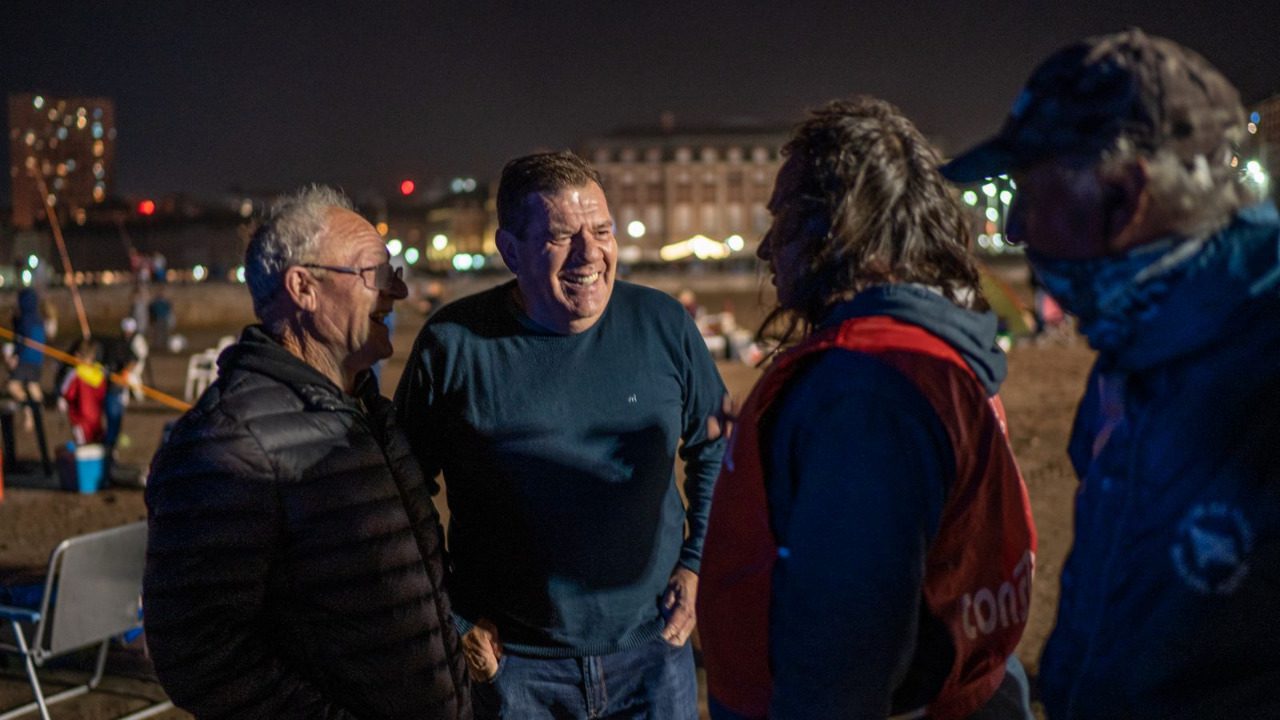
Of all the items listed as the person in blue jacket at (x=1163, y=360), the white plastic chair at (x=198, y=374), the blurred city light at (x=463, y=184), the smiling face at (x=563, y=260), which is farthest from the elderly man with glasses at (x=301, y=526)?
the blurred city light at (x=463, y=184)

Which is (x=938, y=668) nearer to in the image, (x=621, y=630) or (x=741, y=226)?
(x=621, y=630)

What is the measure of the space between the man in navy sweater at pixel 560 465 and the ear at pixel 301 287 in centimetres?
63

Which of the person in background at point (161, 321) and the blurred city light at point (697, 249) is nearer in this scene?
the person in background at point (161, 321)

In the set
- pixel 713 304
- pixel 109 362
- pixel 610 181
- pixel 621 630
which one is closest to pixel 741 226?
pixel 610 181

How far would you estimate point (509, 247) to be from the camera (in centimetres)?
304

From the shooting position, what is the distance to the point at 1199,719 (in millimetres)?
1183

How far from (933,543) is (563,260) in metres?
1.59

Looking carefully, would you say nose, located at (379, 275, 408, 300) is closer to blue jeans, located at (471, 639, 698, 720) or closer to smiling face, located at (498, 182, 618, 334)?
smiling face, located at (498, 182, 618, 334)

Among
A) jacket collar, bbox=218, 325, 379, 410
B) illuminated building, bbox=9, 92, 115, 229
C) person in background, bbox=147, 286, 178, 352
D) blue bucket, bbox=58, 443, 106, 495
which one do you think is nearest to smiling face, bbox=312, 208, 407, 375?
jacket collar, bbox=218, 325, 379, 410

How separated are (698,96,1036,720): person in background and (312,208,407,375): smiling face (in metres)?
1.05

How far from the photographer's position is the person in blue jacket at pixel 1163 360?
1165mm

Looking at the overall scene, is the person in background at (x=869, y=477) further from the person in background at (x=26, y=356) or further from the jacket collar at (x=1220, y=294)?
the person in background at (x=26, y=356)

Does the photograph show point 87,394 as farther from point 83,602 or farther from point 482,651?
point 482,651

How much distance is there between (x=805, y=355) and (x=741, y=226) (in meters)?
105
